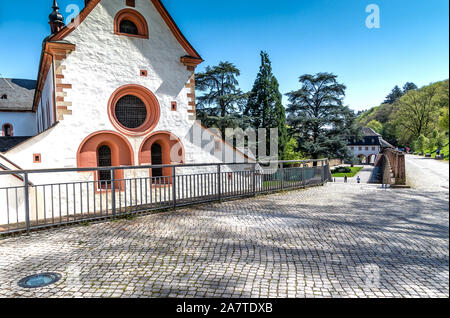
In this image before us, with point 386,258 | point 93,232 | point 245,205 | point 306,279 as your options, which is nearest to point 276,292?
point 306,279

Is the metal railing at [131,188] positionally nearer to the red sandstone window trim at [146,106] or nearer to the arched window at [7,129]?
the red sandstone window trim at [146,106]

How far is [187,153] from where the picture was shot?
15039 millimetres

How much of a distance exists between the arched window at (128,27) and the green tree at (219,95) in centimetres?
1556

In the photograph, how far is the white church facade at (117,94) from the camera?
39.6 feet

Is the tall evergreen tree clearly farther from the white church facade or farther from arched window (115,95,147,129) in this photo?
arched window (115,95,147,129)

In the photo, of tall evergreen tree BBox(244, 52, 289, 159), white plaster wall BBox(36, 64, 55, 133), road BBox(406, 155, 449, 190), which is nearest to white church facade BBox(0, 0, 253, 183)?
white plaster wall BBox(36, 64, 55, 133)

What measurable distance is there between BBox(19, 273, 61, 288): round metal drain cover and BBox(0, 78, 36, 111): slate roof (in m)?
36.1

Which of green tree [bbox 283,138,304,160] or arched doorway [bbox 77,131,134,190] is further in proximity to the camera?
green tree [bbox 283,138,304,160]

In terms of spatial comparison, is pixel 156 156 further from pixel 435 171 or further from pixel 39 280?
pixel 435 171

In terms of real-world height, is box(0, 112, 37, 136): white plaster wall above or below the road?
above

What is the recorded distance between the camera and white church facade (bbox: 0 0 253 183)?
476 inches

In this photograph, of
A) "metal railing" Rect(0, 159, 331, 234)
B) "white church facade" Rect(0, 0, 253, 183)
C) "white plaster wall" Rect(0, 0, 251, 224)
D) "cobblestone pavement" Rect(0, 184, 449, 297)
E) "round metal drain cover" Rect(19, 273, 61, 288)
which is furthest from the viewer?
"white church facade" Rect(0, 0, 253, 183)

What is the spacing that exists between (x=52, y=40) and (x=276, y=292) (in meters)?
13.6

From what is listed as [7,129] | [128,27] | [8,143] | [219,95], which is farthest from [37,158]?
[7,129]
